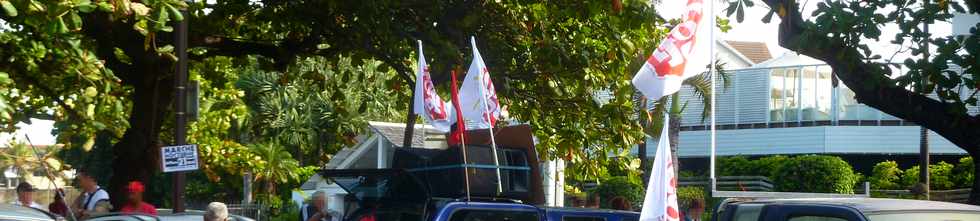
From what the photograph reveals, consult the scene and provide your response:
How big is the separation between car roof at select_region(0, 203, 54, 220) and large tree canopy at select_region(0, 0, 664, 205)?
4867 mm

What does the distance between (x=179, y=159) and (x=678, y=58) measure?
16.7ft

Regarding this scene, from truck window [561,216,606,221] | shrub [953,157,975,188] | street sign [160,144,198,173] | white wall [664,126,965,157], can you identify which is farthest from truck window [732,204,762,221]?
white wall [664,126,965,157]

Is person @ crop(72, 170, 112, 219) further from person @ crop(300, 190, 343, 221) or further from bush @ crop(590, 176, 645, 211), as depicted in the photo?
bush @ crop(590, 176, 645, 211)

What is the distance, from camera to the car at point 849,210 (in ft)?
27.1

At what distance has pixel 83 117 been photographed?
511 inches

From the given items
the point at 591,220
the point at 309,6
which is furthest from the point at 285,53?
the point at 591,220

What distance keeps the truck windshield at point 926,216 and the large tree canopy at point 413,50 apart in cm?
606

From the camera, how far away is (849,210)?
27.0 feet

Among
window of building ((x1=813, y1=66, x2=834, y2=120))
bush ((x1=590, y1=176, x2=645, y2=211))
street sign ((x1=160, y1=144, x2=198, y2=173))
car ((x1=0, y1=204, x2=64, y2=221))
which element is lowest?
bush ((x1=590, y1=176, x2=645, y2=211))

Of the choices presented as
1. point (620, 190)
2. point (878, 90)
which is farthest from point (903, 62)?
point (620, 190)

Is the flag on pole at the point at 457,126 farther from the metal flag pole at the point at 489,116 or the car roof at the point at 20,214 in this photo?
the car roof at the point at 20,214

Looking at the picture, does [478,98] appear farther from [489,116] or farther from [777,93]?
[777,93]

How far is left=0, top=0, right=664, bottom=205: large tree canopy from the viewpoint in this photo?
15.0 m

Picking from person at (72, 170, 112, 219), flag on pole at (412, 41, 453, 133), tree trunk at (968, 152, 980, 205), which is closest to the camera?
tree trunk at (968, 152, 980, 205)
